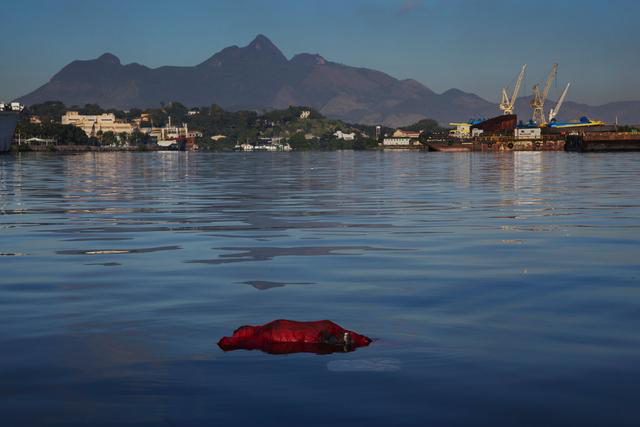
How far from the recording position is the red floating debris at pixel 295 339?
943cm

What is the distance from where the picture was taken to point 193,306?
475 inches

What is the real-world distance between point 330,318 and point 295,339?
155 centimetres

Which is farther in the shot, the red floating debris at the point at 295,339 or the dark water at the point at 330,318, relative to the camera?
the red floating debris at the point at 295,339

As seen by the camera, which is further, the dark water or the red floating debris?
the red floating debris

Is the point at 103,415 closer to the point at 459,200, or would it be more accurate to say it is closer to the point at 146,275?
the point at 146,275

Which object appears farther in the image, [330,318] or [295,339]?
[330,318]

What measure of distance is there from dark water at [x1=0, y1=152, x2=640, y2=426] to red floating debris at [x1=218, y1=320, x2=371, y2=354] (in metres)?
0.26

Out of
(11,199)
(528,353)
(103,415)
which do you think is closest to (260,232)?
(528,353)

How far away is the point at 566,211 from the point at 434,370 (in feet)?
70.7

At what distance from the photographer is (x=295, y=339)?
9.65 meters

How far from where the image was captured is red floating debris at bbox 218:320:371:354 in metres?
9.43

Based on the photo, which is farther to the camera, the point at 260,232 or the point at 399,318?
the point at 260,232

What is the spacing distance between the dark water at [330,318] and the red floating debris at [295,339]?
0.26m

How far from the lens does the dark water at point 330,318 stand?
736cm
